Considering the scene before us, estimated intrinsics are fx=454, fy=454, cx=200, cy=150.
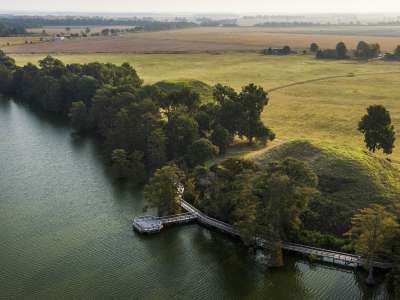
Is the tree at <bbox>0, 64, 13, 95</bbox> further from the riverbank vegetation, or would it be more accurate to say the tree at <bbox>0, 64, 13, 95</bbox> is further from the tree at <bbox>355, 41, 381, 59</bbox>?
the tree at <bbox>355, 41, 381, 59</bbox>

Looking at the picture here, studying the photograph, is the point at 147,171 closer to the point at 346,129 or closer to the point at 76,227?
the point at 76,227

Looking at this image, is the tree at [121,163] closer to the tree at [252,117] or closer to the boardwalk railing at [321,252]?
the tree at [252,117]

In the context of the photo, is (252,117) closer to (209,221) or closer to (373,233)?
(209,221)

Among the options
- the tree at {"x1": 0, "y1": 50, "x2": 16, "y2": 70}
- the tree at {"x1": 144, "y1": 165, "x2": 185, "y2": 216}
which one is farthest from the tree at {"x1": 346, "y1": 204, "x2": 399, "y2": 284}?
the tree at {"x1": 0, "y1": 50, "x2": 16, "y2": 70}

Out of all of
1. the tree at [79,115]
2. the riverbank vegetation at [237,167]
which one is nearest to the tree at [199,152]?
A: the riverbank vegetation at [237,167]

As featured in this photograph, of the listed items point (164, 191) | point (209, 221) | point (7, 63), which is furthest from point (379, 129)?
point (7, 63)

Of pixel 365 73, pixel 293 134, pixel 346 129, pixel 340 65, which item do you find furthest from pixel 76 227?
pixel 340 65
